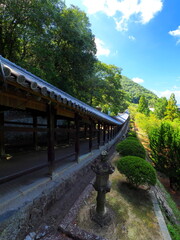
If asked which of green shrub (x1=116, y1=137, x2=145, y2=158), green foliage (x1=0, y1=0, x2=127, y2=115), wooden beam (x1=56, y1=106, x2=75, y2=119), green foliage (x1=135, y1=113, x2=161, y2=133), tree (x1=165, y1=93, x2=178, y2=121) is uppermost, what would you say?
green foliage (x1=0, y1=0, x2=127, y2=115)

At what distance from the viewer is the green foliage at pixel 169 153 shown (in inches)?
268

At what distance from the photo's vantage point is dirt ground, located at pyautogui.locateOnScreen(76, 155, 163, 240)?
2.64 meters

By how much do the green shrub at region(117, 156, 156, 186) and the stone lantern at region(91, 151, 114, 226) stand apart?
5.28ft

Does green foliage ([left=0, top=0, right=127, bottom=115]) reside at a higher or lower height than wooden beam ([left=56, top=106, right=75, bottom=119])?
higher

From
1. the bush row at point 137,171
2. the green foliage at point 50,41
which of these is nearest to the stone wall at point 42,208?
the bush row at point 137,171

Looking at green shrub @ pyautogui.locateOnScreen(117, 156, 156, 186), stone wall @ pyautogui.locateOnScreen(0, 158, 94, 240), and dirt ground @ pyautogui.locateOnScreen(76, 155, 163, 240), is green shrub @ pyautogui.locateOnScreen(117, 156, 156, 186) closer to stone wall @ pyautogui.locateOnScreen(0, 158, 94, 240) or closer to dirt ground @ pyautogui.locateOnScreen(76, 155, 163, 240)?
dirt ground @ pyautogui.locateOnScreen(76, 155, 163, 240)

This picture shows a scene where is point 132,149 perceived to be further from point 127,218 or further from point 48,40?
point 48,40

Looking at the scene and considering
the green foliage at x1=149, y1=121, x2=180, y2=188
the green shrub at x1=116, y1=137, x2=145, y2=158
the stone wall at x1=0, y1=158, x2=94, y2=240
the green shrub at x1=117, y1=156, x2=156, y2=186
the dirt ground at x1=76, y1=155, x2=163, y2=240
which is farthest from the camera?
the green shrub at x1=116, y1=137, x2=145, y2=158

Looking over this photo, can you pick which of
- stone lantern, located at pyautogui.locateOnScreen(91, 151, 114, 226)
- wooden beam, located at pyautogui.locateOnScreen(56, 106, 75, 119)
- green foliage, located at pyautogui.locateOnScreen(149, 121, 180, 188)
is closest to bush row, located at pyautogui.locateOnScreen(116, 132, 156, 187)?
stone lantern, located at pyautogui.locateOnScreen(91, 151, 114, 226)

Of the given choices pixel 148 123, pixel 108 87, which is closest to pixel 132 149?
pixel 108 87

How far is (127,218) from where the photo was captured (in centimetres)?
306

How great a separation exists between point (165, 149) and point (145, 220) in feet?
19.2

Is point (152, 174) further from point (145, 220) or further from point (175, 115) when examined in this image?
point (175, 115)

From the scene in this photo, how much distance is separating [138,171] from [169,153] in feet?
14.7
